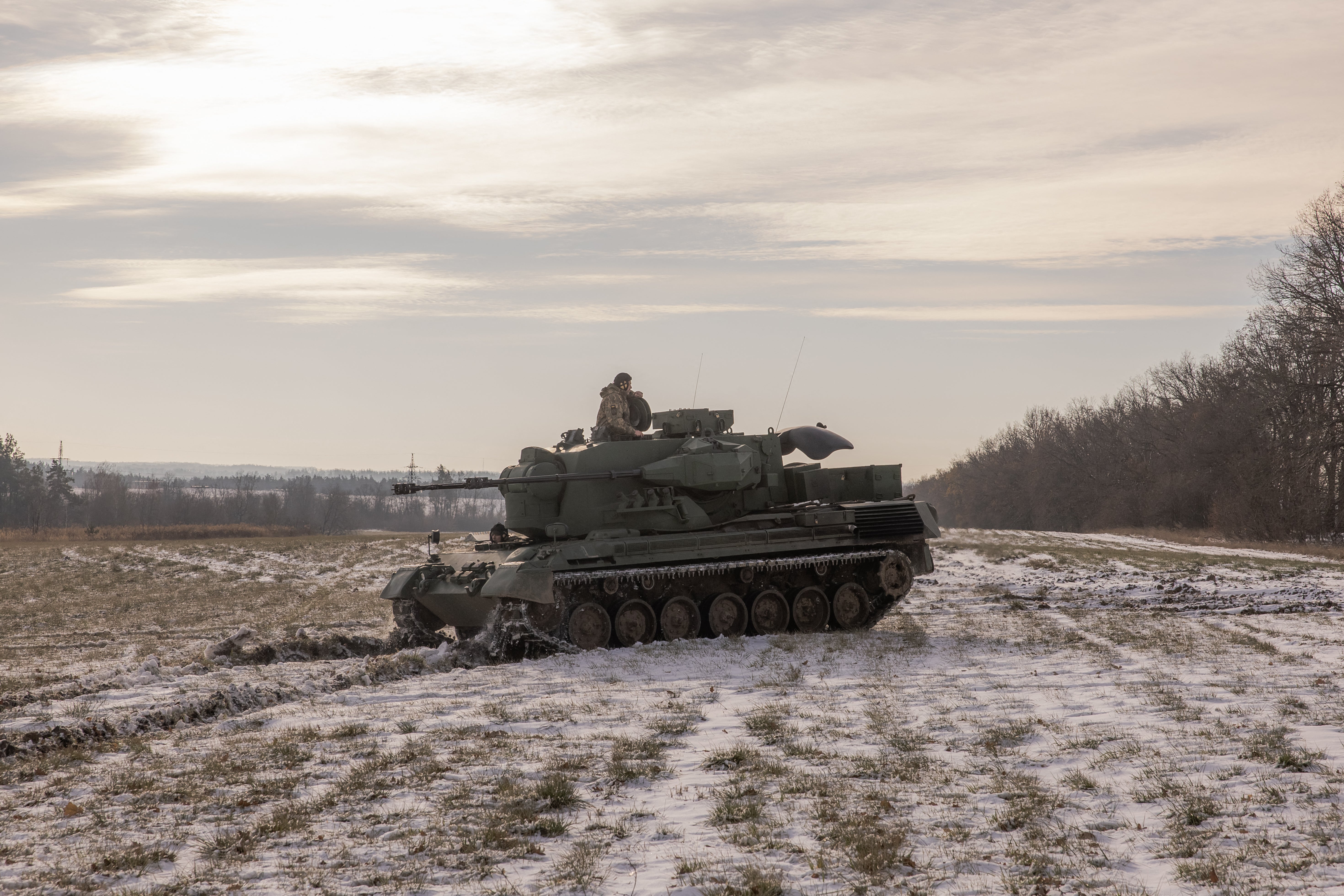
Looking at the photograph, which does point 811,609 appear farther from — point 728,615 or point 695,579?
point 695,579

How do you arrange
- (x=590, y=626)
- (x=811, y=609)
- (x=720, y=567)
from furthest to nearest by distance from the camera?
(x=811, y=609) < (x=720, y=567) < (x=590, y=626)

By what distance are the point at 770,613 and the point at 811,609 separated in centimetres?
76

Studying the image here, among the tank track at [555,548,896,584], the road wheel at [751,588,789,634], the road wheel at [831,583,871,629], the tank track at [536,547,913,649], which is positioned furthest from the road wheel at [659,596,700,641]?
the road wheel at [831,583,871,629]

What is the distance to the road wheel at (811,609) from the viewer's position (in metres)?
17.2

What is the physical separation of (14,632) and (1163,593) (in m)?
20.7

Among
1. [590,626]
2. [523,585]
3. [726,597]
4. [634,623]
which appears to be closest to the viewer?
[523,585]

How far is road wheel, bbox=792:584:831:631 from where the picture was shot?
17.2 metres

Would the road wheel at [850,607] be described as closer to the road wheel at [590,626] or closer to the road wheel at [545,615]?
the road wheel at [590,626]

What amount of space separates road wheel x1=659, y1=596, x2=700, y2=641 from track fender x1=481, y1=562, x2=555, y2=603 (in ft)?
6.03

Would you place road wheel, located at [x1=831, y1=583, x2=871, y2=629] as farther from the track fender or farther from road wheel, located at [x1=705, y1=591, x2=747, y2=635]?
the track fender

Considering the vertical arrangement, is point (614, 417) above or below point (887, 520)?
above

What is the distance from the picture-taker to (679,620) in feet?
53.3

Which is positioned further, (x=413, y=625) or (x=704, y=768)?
(x=413, y=625)

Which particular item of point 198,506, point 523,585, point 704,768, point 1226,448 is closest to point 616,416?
point 523,585
